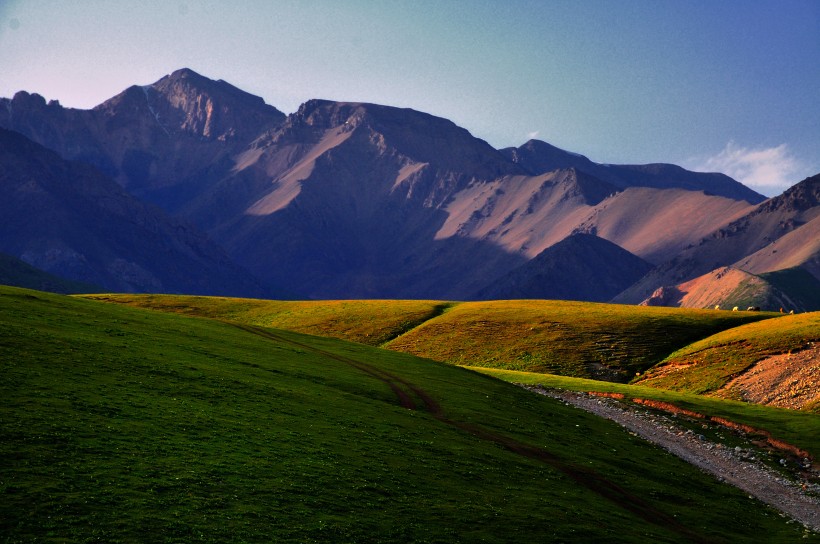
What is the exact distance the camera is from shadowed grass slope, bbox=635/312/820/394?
87.4 metres

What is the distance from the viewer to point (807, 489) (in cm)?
5138

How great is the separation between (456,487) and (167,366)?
20.2m

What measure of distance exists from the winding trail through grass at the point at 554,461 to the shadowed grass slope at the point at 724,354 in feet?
127

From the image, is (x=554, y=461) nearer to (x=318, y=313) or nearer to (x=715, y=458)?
(x=715, y=458)

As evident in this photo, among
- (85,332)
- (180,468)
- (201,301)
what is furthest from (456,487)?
(201,301)

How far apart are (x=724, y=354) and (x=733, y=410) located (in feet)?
77.6

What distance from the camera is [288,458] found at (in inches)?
1406

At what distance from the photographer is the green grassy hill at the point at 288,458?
94.2 ft

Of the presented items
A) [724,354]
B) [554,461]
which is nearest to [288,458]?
[554,461]

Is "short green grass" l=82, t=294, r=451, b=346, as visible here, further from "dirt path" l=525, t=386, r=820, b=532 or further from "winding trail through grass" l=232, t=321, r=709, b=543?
"winding trail through grass" l=232, t=321, r=709, b=543

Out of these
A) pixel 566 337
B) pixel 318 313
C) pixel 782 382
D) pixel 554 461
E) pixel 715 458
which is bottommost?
pixel 715 458

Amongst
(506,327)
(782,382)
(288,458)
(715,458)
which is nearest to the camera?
(288,458)

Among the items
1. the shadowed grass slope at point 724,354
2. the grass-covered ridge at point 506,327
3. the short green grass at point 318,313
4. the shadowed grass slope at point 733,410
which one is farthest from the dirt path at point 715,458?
the short green grass at point 318,313

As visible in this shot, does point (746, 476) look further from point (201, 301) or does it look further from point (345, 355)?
point (201, 301)
